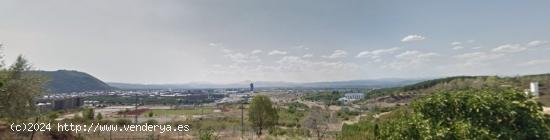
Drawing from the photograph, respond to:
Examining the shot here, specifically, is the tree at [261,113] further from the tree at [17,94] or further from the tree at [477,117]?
the tree at [477,117]

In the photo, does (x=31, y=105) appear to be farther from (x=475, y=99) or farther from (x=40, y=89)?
(x=475, y=99)

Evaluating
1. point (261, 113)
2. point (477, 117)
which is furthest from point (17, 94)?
point (261, 113)

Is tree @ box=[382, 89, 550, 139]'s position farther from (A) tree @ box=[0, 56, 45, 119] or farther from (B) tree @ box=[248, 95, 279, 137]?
(B) tree @ box=[248, 95, 279, 137]

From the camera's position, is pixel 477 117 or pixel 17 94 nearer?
pixel 477 117

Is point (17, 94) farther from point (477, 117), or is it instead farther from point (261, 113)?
point (261, 113)

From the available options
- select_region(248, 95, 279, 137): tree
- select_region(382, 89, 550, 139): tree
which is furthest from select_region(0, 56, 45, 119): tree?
select_region(248, 95, 279, 137): tree

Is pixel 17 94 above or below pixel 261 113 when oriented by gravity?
above
